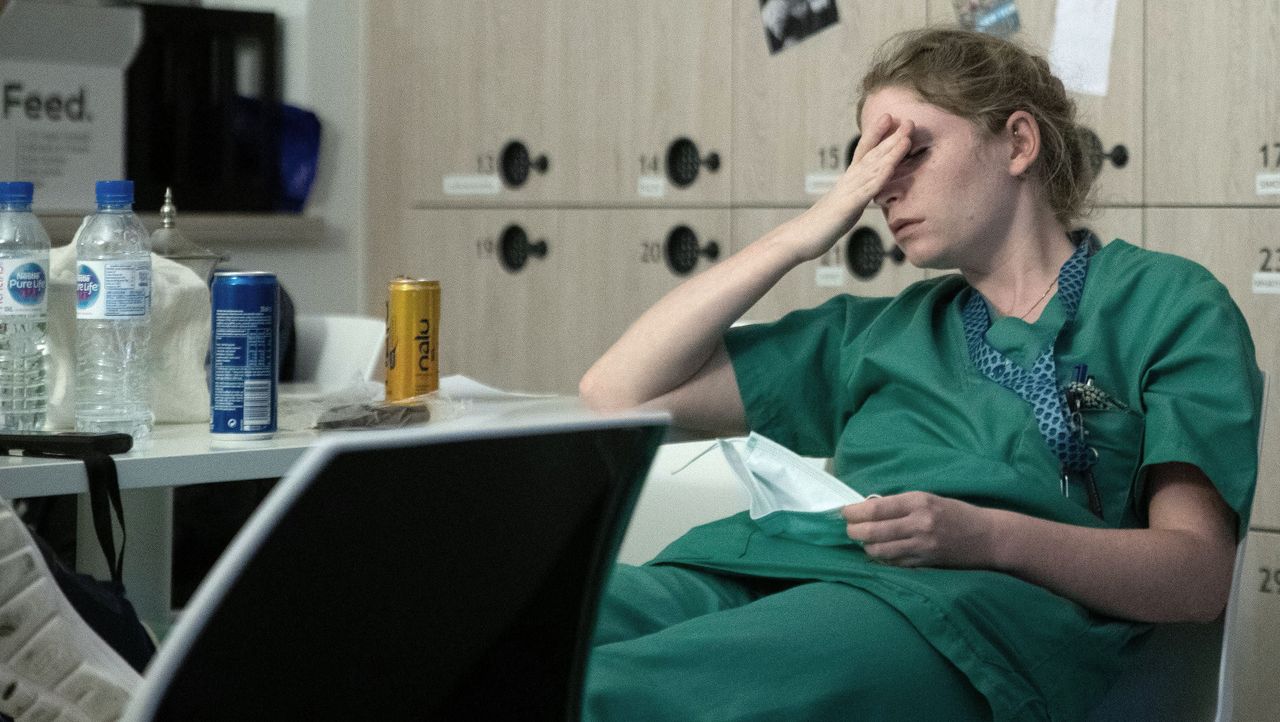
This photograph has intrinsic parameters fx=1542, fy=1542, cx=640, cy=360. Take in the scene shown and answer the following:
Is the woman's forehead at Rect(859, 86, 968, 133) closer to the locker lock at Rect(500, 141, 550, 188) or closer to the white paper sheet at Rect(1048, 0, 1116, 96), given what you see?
the white paper sheet at Rect(1048, 0, 1116, 96)

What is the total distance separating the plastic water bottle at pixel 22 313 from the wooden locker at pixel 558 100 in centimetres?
181

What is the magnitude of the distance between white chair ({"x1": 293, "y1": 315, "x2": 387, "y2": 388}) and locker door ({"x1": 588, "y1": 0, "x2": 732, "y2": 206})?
91cm

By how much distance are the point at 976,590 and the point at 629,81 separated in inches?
87.1

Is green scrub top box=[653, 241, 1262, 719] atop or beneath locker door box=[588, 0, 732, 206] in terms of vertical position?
beneath

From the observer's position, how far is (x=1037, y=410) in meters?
1.43

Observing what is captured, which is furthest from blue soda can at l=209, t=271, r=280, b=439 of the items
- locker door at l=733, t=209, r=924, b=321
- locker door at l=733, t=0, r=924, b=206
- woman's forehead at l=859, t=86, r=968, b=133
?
locker door at l=733, t=0, r=924, b=206

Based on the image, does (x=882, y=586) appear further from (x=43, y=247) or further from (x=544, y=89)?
(x=544, y=89)

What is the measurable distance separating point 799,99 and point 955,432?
5.38 feet

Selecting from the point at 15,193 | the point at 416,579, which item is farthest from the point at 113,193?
the point at 416,579

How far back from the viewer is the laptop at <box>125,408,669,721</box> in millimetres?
622

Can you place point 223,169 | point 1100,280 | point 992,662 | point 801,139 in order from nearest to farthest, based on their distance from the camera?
point 992,662 < point 1100,280 < point 801,139 < point 223,169

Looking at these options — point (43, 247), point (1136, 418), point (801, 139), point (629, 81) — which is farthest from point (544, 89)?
point (1136, 418)

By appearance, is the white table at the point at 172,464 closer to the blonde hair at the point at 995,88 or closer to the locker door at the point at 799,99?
the blonde hair at the point at 995,88

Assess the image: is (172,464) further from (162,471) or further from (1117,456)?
(1117,456)
